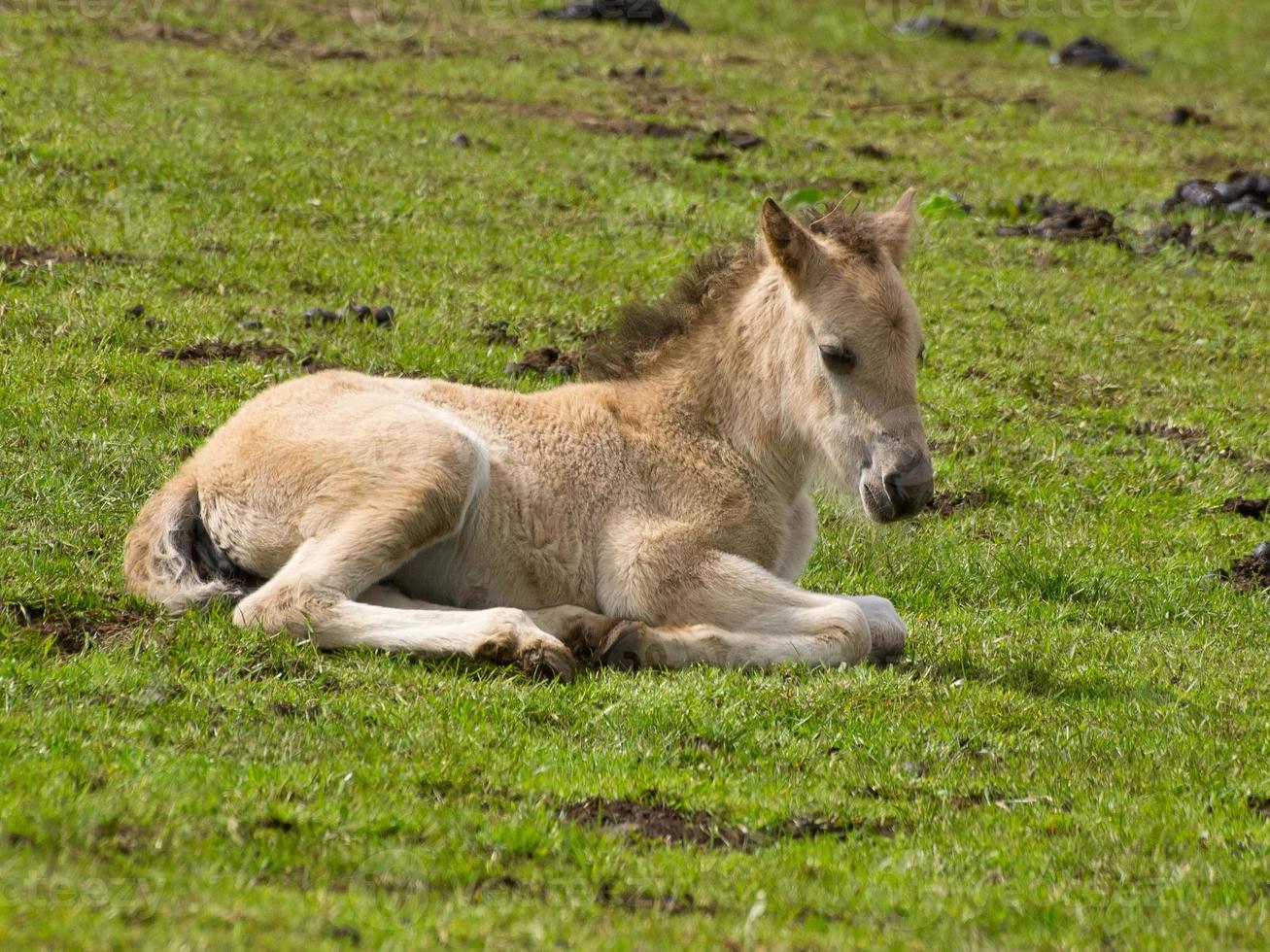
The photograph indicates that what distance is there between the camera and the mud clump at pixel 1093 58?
1133 inches

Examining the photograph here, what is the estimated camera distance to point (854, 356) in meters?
7.69

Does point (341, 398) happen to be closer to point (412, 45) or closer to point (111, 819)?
point (111, 819)

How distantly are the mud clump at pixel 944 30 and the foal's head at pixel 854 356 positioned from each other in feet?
78.2

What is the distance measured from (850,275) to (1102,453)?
5.06 metres

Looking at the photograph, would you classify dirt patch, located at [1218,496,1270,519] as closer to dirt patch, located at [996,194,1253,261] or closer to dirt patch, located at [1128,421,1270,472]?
dirt patch, located at [1128,421,1270,472]

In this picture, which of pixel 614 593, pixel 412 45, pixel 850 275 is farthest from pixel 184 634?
pixel 412 45

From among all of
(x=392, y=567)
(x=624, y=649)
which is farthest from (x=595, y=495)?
(x=392, y=567)

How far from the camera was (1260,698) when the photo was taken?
7.41 meters

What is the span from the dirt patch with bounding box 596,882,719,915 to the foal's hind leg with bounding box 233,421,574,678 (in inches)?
87.5

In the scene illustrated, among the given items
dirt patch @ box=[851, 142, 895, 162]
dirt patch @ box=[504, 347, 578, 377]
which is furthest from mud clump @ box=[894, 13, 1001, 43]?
dirt patch @ box=[504, 347, 578, 377]

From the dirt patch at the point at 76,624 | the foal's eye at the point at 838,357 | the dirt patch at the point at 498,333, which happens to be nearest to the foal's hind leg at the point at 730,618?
the foal's eye at the point at 838,357

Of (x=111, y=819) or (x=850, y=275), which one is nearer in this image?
(x=111, y=819)

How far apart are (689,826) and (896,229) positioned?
411cm

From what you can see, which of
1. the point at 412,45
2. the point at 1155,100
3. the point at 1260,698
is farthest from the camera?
the point at 1155,100
